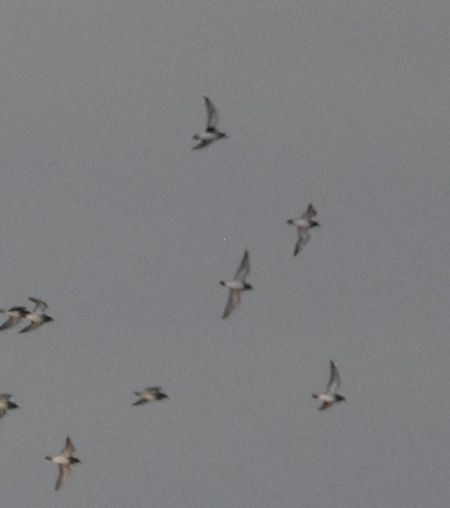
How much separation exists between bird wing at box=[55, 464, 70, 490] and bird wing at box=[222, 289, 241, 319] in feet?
36.9

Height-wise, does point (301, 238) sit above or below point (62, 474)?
above

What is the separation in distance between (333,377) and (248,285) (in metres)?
8.89

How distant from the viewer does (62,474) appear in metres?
180

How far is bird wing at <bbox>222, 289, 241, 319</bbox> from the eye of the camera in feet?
567

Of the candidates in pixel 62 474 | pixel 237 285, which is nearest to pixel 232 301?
pixel 237 285

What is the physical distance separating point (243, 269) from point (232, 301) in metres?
1.72

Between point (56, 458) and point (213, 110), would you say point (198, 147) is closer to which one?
point (213, 110)

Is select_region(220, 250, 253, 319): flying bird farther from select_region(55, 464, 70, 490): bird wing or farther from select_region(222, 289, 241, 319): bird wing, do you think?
select_region(55, 464, 70, 490): bird wing

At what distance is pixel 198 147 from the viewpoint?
168 m

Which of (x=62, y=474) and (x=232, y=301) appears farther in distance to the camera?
(x=62, y=474)

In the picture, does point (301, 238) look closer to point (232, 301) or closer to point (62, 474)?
point (232, 301)

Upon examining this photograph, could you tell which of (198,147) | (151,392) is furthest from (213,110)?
(151,392)

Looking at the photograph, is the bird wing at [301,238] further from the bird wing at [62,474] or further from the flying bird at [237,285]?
the bird wing at [62,474]

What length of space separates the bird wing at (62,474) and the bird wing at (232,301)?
1126cm
